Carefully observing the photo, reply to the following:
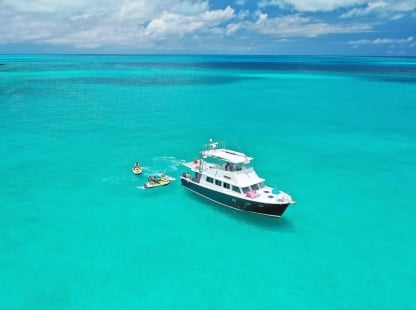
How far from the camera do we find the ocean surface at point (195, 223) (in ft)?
89.5

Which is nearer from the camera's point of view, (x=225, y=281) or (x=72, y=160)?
(x=225, y=281)

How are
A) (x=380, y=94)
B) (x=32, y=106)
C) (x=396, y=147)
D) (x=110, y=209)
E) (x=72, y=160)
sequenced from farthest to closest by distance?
1. (x=380, y=94)
2. (x=32, y=106)
3. (x=396, y=147)
4. (x=72, y=160)
5. (x=110, y=209)

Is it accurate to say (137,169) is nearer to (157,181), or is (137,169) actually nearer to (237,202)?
(157,181)

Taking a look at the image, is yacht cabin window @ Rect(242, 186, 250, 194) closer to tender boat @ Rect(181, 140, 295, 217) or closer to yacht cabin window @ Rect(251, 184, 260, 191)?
tender boat @ Rect(181, 140, 295, 217)

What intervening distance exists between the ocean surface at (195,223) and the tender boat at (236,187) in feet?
4.81

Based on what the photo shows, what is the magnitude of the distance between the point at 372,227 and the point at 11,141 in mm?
60117

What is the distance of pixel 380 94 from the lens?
409 feet

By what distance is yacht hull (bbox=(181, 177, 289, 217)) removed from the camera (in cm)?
3609

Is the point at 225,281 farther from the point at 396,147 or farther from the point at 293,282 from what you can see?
the point at 396,147

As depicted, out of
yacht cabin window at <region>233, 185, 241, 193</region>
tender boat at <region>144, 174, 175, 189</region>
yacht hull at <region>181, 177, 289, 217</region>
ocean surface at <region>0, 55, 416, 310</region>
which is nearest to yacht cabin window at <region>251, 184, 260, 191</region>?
yacht cabin window at <region>233, 185, 241, 193</region>

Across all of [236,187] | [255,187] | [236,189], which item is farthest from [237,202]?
[255,187]

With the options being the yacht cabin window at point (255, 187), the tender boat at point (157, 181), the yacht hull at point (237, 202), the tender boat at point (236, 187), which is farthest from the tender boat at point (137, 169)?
the yacht cabin window at point (255, 187)

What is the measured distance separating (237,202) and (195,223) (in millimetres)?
5242

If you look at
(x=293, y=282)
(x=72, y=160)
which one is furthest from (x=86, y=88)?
(x=293, y=282)
